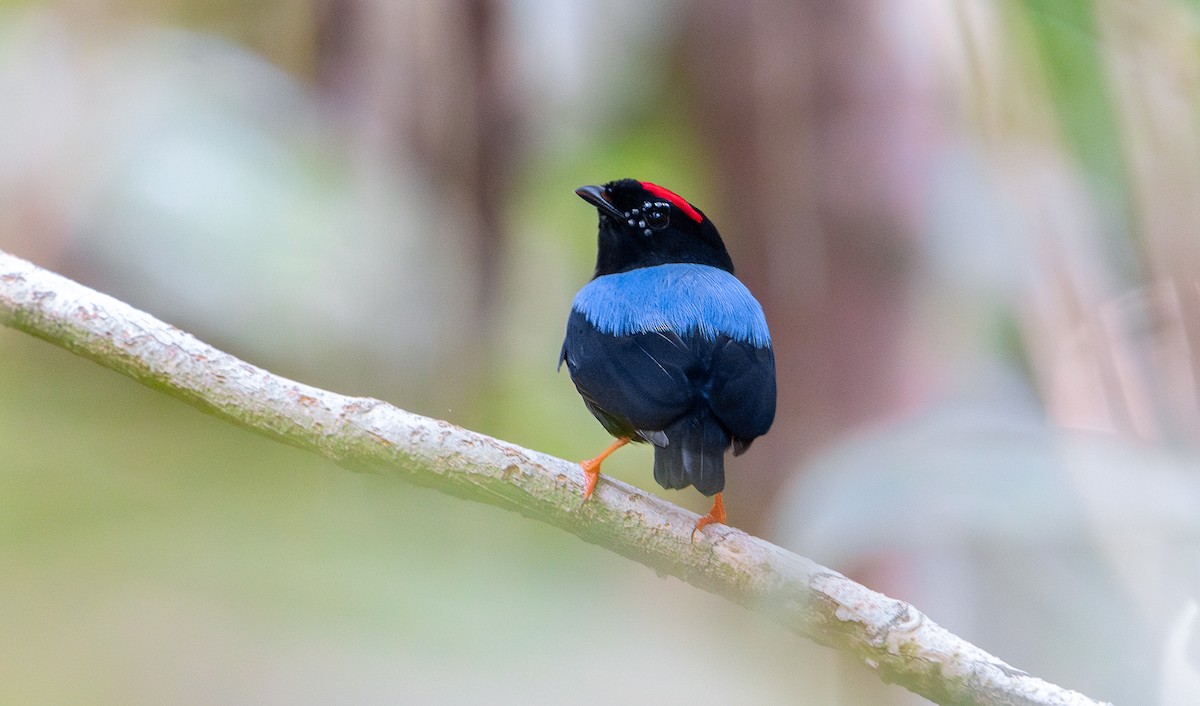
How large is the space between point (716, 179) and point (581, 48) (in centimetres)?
42

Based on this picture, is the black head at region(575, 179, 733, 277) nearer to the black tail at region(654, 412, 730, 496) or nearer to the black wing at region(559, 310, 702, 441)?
the black wing at region(559, 310, 702, 441)

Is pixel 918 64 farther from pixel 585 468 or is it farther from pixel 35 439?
pixel 35 439

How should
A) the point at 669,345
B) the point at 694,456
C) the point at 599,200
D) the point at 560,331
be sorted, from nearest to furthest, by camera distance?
the point at 694,456 → the point at 669,345 → the point at 599,200 → the point at 560,331

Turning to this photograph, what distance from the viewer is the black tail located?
1050 mm

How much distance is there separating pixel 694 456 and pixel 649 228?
0.42 m

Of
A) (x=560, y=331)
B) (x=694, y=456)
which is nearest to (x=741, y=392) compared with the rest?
(x=694, y=456)

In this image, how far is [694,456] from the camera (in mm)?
1070

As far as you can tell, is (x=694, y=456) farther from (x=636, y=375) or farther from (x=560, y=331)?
(x=560, y=331)

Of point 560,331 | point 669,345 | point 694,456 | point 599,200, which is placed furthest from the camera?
point 560,331

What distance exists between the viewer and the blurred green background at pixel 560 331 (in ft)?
5.01

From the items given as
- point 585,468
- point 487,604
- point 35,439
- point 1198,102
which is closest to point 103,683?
point 35,439

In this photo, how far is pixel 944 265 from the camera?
6.72 ft

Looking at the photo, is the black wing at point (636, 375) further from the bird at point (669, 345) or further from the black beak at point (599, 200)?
the black beak at point (599, 200)

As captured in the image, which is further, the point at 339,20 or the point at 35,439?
the point at 339,20
